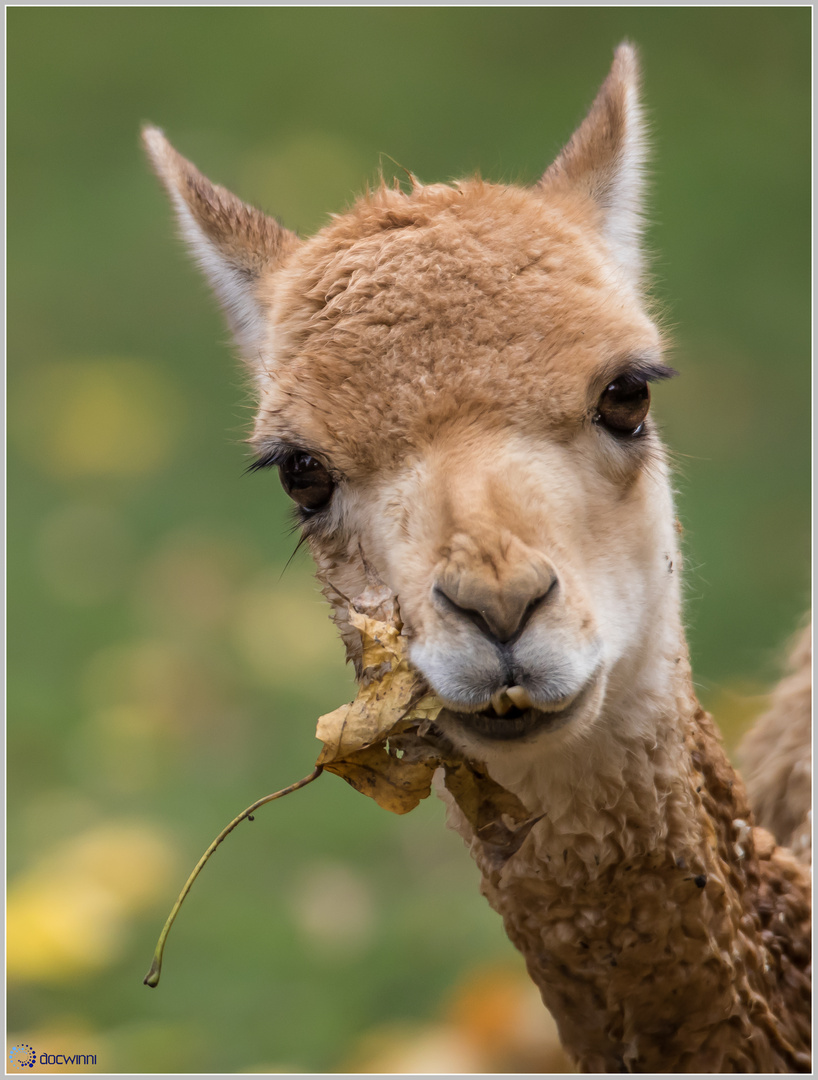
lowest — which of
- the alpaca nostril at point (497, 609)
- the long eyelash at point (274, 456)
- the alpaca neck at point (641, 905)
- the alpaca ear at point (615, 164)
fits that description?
the alpaca neck at point (641, 905)

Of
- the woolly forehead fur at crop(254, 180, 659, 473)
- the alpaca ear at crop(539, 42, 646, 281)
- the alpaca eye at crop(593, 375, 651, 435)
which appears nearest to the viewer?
the woolly forehead fur at crop(254, 180, 659, 473)

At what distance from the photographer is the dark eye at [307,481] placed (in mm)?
2277

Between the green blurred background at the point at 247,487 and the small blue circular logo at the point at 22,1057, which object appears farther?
the green blurred background at the point at 247,487

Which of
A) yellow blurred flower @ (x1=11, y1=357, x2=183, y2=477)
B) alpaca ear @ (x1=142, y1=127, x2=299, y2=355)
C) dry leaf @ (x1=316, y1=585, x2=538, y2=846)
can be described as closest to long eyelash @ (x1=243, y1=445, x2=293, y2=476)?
dry leaf @ (x1=316, y1=585, x2=538, y2=846)

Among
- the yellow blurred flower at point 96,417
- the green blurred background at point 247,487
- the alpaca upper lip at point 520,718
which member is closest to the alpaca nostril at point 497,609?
the alpaca upper lip at point 520,718

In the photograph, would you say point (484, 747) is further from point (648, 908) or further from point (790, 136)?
point (790, 136)

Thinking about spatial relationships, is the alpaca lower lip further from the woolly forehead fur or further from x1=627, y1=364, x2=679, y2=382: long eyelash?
x1=627, y1=364, x2=679, y2=382: long eyelash

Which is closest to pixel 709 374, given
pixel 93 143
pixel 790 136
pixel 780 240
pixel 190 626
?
pixel 780 240

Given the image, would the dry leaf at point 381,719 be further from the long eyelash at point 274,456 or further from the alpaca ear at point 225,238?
the alpaca ear at point 225,238

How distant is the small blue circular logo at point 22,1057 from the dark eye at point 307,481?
8.42 feet

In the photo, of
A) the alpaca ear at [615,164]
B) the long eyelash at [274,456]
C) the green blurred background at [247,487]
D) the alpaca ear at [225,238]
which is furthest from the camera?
the green blurred background at [247,487]

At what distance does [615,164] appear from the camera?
2615 millimetres

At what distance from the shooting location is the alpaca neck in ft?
7.41

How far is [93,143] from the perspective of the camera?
10.5m
